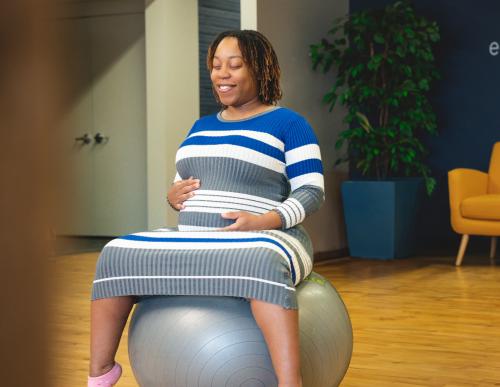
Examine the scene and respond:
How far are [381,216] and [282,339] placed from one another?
4.24 meters

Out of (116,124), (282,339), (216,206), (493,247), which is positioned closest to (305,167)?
(216,206)

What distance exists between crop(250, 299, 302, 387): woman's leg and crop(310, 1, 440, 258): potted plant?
4.15 meters

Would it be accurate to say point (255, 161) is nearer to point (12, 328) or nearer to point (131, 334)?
point (131, 334)

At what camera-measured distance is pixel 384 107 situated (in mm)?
6004

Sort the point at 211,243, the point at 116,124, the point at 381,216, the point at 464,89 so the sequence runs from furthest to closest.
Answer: the point at 116,124 → the point at 464,89 → the point at 381,216 → the point at 211,243

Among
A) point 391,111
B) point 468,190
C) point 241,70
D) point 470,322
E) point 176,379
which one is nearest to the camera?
point 176,379

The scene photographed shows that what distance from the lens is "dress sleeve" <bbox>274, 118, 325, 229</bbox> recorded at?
6.57 ft

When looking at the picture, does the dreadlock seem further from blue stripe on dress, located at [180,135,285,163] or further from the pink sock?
the pink sock

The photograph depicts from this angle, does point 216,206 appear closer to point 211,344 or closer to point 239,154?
point 239,154

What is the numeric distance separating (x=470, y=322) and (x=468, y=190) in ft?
7.46

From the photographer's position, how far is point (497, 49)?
612 cm

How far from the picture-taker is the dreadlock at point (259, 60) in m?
2.08

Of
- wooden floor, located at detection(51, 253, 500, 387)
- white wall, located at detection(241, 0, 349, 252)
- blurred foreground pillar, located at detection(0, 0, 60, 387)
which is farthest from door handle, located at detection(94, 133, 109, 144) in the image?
blurred foreground pillar, located at detection(0, 0, 60, 387)

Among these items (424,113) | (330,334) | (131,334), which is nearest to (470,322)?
(330,334)
